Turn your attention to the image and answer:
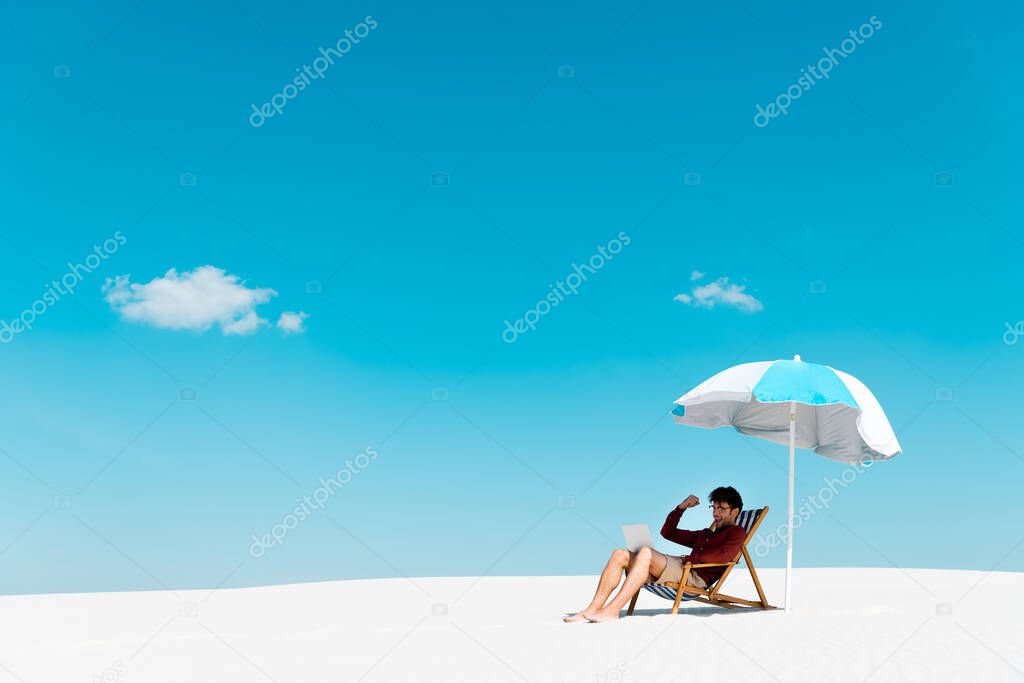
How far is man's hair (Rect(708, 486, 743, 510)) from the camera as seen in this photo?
7.47 m

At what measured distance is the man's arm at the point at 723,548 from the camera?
23.5ft

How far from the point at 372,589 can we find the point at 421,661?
648cm

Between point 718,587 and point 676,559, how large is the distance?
18.0 inches

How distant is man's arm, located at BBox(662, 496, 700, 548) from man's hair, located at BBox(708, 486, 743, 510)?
0.15m

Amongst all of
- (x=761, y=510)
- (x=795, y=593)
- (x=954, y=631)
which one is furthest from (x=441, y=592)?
(x=954, y=631)

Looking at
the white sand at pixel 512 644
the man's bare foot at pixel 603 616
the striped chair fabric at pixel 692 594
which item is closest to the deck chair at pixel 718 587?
the striped chair fabric at pixel 692 594

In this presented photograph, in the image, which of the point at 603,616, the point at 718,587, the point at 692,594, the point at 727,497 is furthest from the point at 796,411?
the point at 603,616

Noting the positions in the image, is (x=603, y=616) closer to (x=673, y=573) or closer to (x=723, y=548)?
(x=673, y=573)

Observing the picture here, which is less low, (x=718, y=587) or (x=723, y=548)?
(x=723, y=548)

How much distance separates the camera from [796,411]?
861 cm

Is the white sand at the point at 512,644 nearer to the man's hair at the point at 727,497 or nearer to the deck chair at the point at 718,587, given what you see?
the deck chair at the point at 718,587

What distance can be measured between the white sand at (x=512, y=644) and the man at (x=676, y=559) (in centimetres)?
24

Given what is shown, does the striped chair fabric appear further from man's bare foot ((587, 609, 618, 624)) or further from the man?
man's bare foot ((587, 609, 618, 624))

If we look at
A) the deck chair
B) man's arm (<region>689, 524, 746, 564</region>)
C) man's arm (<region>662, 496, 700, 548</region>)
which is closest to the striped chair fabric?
the deck chair
